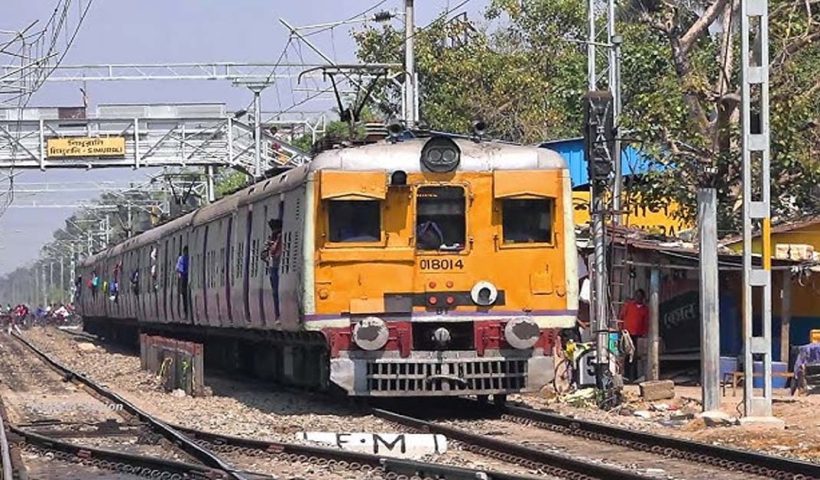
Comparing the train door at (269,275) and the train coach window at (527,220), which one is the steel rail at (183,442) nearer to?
the train door at (269,275)

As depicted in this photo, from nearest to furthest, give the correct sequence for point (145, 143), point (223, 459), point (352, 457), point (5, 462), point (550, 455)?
point (5, 462) < point (550, 455) < point (352, 457) < point (223, 459) < point (145, 143)

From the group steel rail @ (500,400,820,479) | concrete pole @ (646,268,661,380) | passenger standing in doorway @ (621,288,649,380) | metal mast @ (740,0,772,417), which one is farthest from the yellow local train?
passenger standing in doorway @ (621,288,649,380)

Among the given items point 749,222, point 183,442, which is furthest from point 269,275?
point 749,222

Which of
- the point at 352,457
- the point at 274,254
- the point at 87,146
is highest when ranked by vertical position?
the point at 87,146

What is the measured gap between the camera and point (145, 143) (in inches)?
1800

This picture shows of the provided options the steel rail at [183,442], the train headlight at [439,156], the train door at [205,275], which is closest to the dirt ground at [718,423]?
the train headlight at [439,156]

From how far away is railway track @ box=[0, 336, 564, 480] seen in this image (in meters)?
11.0

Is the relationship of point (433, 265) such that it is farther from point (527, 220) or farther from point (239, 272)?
point (239, 272)

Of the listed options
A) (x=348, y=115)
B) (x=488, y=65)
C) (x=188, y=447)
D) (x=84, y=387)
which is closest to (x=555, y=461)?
(x=188, y=447)

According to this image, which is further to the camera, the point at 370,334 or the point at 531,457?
the point at 370,334

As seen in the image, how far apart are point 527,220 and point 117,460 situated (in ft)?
17.3

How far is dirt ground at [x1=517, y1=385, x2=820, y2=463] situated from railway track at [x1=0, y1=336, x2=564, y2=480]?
318 cm

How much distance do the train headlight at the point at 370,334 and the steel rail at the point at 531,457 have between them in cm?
73

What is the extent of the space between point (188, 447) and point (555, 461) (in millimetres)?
3358
